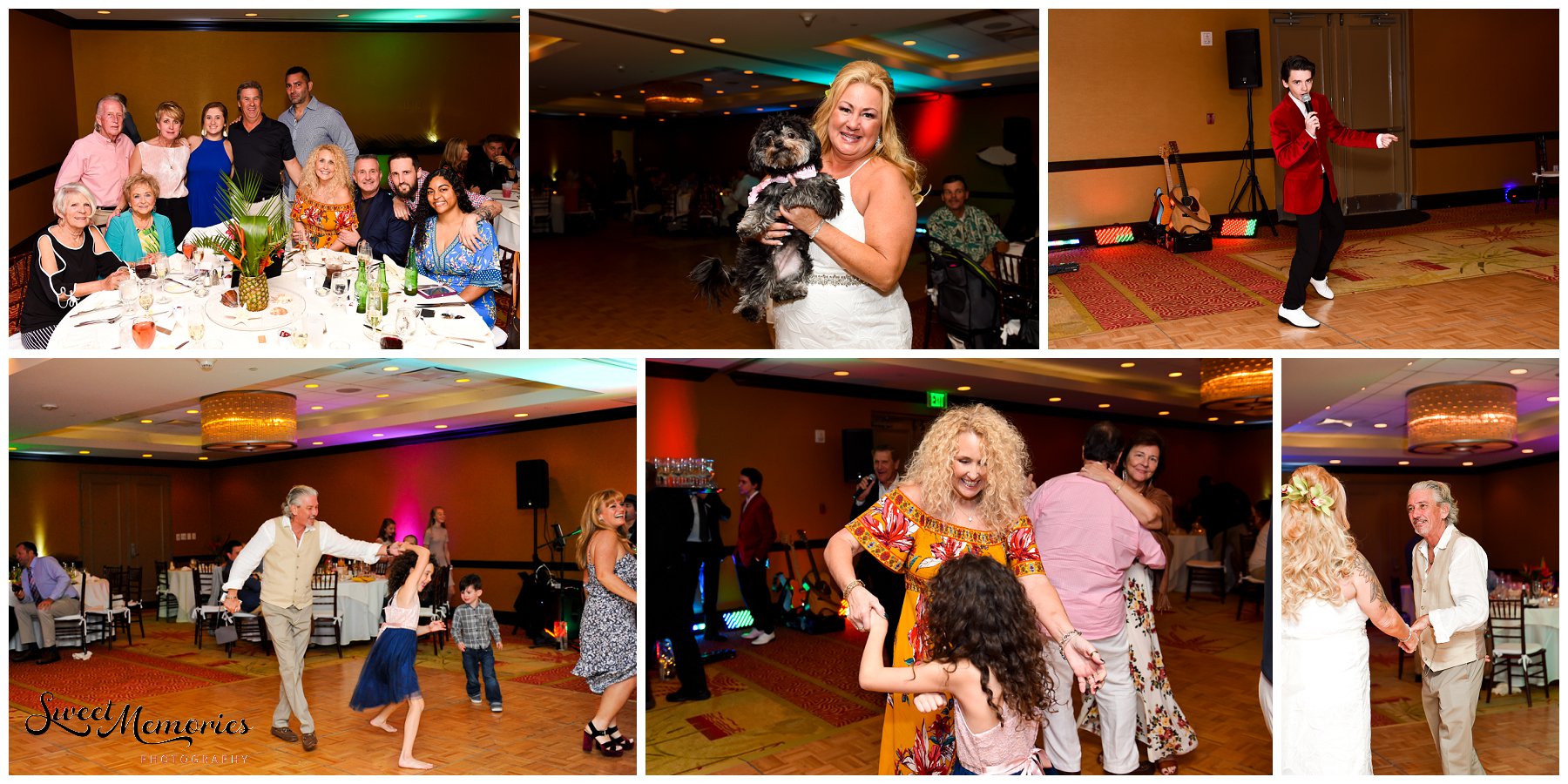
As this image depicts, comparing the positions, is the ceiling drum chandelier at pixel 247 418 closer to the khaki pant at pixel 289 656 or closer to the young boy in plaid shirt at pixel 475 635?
the young boy in plaid shirt at pixel 475 635

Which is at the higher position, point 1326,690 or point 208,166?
point 208,166

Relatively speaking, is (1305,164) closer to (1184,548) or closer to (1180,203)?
(1180,203)

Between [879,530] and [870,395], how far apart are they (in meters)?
5.37

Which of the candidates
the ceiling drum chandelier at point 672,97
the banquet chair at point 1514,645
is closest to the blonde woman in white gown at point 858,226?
the ceiling drum chandelier at point 672,97

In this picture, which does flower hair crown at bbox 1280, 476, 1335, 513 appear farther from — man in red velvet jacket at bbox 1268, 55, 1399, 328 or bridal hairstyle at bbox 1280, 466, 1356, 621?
man in red velvet jacket at bbox 1268, 55, 1399, 328

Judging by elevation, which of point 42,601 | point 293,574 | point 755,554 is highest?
point 293,574

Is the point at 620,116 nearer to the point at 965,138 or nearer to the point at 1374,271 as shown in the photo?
the point at 965,138

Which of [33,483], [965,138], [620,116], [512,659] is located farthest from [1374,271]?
[33,483]

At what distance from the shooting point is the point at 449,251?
402cm

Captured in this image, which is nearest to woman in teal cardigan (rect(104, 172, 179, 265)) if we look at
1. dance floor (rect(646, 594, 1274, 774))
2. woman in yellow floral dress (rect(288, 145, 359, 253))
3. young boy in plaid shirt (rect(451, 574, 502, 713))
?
woman in yellow floral dress (rect(288, 145, 359, 253))

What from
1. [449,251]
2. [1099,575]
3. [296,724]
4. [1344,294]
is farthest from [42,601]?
[1344,294]

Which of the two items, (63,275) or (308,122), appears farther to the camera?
(308,122)

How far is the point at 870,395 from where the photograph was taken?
340 inches

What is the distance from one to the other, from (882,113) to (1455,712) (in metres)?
3.01
